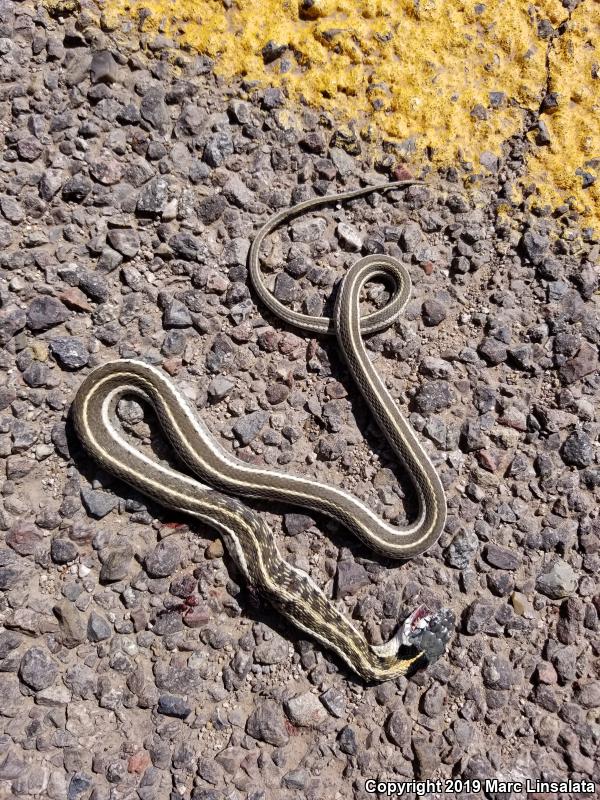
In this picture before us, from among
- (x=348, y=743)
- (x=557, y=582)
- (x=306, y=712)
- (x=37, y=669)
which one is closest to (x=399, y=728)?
(x=348, y=743)

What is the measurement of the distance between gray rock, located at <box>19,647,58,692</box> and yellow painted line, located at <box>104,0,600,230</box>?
390cm

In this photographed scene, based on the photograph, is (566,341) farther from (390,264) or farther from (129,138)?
(129,138)

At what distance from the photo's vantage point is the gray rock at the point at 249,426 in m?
3.38

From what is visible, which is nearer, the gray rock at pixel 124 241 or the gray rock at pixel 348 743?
the gray rock at pixel 348 743

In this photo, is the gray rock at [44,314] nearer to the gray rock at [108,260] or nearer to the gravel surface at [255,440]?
the gravel surface at [255,440]

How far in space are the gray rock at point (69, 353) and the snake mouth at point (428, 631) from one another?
2.56 meters

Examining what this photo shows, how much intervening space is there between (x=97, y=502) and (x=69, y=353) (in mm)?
942

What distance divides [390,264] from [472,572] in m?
2.06

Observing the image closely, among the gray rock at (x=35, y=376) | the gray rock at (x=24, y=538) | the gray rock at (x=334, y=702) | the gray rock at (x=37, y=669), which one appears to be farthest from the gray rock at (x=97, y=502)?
the gray rock at (x=334, y=702)

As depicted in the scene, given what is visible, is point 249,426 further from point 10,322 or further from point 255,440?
point 10,322

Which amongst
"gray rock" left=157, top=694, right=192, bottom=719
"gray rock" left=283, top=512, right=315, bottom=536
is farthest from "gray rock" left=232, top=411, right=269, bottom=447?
"gray rock" left=157, top=694, right=192, bottom=719

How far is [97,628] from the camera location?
312 centimetres

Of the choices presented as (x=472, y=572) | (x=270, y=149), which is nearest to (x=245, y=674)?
(x=472, y=572)

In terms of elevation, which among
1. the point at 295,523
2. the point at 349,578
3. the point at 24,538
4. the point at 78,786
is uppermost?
the point at 295,523
